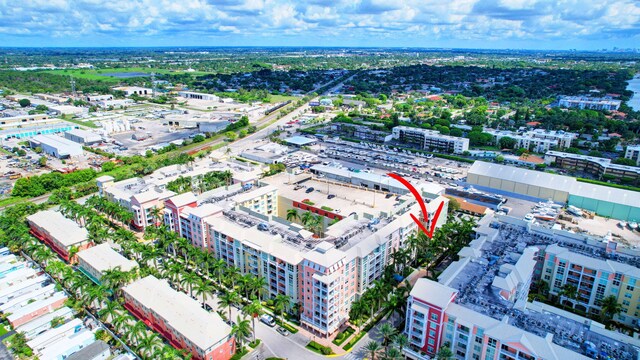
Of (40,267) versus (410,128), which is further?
(410,128)

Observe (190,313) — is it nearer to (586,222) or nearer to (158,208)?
(158,208)

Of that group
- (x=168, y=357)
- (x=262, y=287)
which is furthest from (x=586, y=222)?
(x=168, y=357)

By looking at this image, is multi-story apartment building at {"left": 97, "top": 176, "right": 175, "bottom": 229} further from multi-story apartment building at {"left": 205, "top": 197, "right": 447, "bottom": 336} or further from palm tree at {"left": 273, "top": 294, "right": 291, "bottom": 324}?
palm tree at {"left": 273, "top": 294, "right": 291, "bottom": 324}

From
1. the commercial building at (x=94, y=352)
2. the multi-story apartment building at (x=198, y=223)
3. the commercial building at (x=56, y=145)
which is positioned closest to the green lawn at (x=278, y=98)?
the commercial building at (x=56, y=145)

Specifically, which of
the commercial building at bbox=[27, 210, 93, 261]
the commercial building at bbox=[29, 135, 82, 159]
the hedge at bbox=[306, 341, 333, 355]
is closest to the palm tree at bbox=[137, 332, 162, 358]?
the hedge at bbox=[306, 341, 333, 355]

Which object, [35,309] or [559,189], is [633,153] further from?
[35,309]

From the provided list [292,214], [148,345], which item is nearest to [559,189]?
[292,214]
